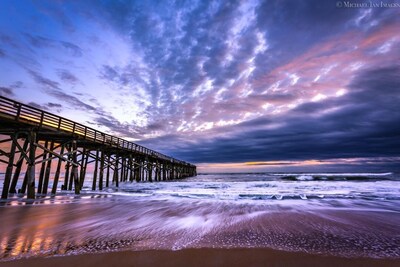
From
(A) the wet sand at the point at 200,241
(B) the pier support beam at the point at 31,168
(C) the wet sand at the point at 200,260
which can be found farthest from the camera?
(B) the pier support beam at the point at 31,168

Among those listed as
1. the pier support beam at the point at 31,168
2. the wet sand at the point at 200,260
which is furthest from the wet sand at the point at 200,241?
the pier support beam at the point at 31,168

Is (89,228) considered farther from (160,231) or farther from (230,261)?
(230,261)

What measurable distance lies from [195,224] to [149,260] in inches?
104

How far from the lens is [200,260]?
312cm

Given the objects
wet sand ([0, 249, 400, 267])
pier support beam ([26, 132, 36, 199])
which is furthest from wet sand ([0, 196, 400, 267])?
pier support beam ([26, 132, 36, 199])

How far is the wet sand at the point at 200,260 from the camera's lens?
2.97 metres

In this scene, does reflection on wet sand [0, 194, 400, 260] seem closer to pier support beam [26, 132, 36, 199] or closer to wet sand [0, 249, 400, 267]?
wet sand [0, 249, 400, 267]

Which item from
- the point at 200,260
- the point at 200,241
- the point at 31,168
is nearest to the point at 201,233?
the point at 200,241

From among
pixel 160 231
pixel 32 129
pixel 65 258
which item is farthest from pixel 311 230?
pixel 32 129

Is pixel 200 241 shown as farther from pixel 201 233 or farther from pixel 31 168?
pixel 31 168

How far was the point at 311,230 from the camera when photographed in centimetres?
488

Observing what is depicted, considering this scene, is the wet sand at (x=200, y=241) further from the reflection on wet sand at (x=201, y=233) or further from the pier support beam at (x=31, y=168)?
the pier support beam at (x=31, y=168)

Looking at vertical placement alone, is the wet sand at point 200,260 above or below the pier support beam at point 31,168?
below

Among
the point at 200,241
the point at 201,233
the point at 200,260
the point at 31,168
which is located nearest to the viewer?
the point at 200,260
